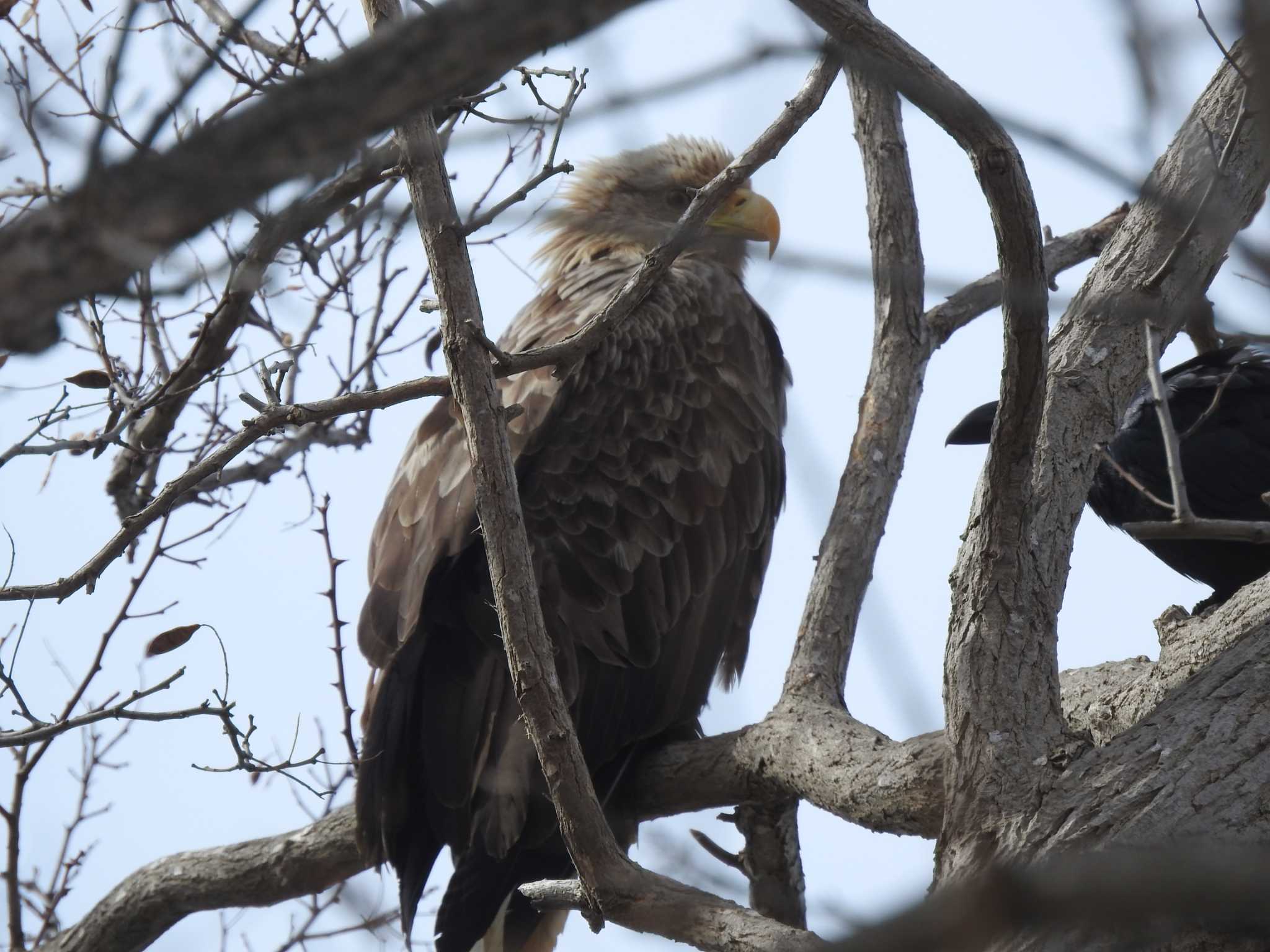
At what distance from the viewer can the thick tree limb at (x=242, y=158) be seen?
1013 millimetres

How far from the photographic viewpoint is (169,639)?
3502mm

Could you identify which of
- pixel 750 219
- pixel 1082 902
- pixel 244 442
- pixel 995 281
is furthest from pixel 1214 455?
A: pixel 1082 902

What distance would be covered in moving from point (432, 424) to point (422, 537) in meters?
0.63

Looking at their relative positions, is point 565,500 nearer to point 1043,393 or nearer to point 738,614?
point 738,614

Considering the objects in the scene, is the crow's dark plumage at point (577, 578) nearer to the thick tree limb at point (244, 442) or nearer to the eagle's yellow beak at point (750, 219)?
the eagle's yellow beak at point (750, 219)

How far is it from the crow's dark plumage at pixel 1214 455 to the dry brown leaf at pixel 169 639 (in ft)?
8.92

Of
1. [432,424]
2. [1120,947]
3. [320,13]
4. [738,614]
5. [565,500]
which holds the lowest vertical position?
[1120,947]

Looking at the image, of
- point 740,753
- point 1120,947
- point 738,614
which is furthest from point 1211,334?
point 1120,947

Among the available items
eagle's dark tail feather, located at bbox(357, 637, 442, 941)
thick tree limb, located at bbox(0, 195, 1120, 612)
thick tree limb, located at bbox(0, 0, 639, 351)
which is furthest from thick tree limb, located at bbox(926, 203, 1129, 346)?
thick tree limb, located at bbox(0, 0, 639, 351)

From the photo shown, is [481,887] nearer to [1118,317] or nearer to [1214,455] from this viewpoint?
[1118,317]

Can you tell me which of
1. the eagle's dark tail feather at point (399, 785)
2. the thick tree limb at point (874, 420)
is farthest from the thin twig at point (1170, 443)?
the eagle's dark tail feather at point (399, 785)

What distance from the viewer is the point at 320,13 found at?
4496 millimetres

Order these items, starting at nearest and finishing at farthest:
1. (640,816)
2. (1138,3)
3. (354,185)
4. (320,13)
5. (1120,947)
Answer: (1138,3), (1120,947), (354,185), (640,816), (320,13)

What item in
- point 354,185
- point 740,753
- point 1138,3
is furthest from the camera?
point 740,753
